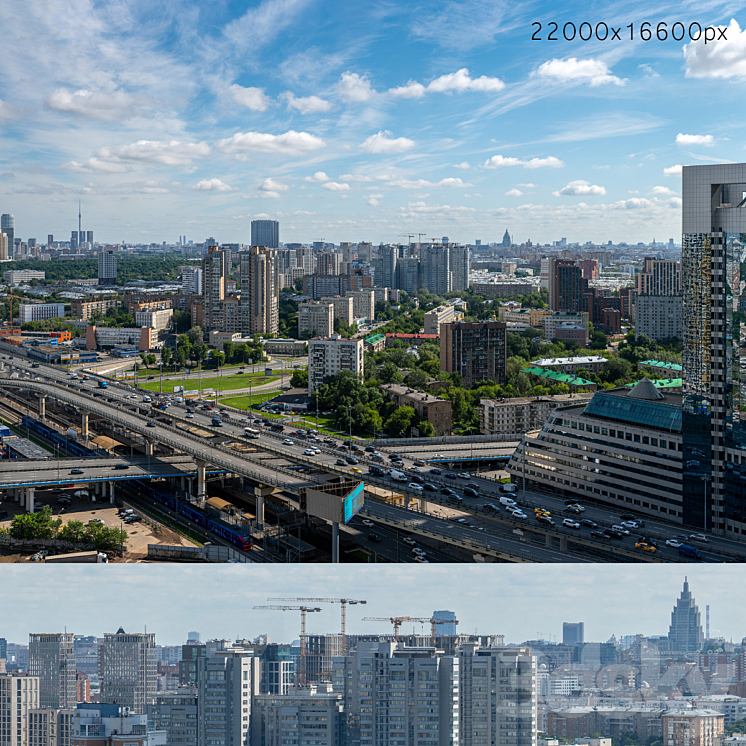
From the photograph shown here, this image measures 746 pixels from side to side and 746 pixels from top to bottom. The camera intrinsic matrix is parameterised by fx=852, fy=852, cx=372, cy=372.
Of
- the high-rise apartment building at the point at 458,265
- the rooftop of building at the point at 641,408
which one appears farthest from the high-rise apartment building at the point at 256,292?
the rooftop of building at the point at 641,408

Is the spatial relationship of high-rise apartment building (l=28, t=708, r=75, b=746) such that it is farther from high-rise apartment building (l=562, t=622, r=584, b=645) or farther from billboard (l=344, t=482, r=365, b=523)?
high-rise apartment building (l=562, t=622, r=584, b=645)

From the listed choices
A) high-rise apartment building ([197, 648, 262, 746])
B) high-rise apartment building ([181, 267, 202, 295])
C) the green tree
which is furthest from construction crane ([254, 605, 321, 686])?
high-rise apartment building ([181, 267, 202, 295])

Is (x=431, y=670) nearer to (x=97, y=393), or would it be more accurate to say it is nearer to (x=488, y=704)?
(x=488, y=704)

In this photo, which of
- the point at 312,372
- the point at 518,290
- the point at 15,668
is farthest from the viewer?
the point at 518,290

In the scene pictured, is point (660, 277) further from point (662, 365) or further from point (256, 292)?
point (256, 292)

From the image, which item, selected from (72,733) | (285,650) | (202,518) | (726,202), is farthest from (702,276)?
(72,733)

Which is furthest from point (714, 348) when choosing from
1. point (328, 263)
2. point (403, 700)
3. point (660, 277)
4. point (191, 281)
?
point (328, 263)

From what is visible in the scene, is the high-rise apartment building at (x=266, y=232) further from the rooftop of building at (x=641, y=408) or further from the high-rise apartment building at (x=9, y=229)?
the rooftop of building at (x=641, y=408)
